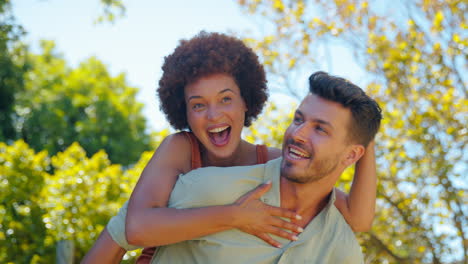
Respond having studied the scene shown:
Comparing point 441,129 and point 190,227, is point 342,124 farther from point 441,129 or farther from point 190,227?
point 441,129

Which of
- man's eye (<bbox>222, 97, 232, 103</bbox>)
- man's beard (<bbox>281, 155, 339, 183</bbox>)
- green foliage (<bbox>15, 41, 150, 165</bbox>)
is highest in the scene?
green foliage (<bbox>15, 41, 150, 165</bbox>)

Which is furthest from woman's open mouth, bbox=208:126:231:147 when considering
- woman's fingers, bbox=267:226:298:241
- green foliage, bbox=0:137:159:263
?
green foliage, bbox=0:137:159:263

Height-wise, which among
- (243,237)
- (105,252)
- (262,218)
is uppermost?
(262,218)

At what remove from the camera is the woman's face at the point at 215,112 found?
3.76 metres

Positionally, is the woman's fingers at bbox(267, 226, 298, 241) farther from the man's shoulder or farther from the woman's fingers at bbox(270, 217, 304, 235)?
the man's shoulder

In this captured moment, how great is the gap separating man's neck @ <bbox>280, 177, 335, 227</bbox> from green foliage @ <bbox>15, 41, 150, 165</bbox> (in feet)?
72.6

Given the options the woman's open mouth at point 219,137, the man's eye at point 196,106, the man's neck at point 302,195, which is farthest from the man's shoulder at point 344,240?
the man's eye at point 196,106

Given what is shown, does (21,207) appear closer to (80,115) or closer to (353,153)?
(353,153)

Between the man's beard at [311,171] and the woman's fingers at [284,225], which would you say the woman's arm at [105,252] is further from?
the man's beard at [311,171]

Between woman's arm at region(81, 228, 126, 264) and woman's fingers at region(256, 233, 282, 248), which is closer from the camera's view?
woman's fingers at region(256, 233, 282, 248)

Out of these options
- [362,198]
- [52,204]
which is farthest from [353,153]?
[52,204]

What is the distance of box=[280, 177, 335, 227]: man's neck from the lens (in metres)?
3.33

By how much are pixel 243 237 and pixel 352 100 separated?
100 centimetres

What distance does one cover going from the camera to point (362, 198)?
3.64 metres
